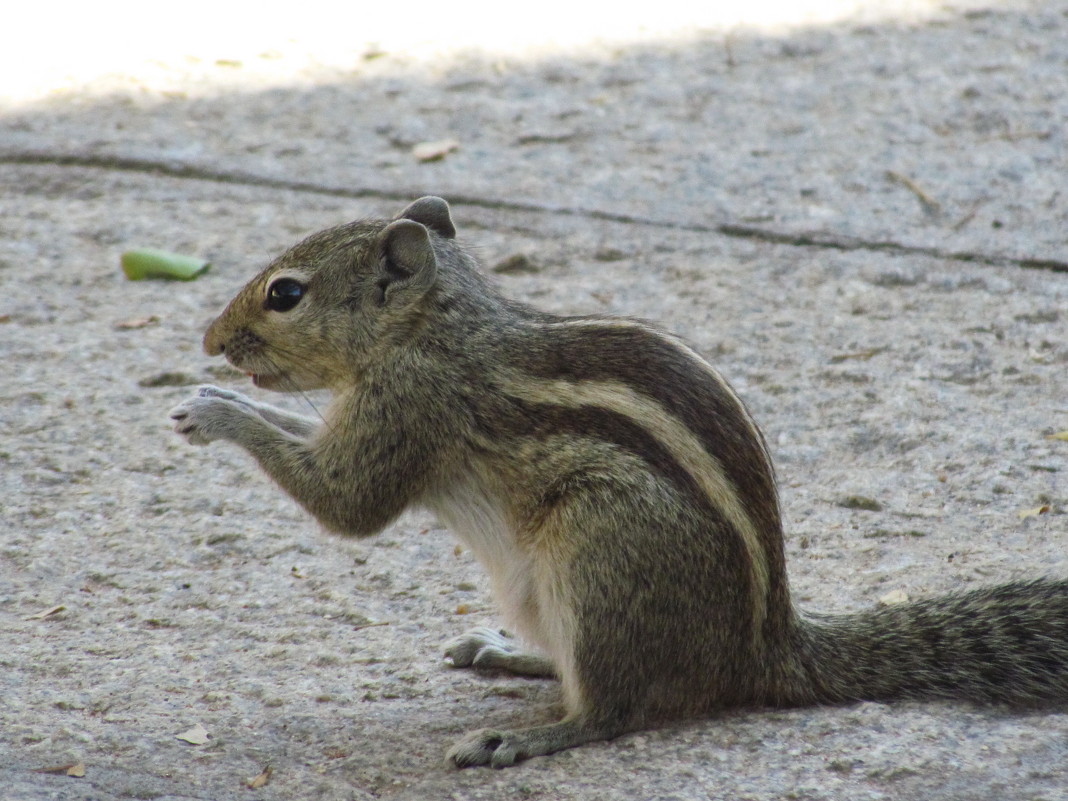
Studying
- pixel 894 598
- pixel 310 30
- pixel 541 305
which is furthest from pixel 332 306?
pixel 310 30

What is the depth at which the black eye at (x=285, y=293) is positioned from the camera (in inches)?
114

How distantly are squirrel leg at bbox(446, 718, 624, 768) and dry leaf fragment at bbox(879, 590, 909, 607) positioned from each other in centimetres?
68

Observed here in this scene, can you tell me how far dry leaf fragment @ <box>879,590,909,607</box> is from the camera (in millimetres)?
2873

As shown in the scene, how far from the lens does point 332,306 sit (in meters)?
2.89

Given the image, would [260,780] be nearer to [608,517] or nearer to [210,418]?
[608,517]

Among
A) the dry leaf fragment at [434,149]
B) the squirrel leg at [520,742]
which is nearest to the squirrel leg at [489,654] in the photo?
the squirrel leg at [520,742]

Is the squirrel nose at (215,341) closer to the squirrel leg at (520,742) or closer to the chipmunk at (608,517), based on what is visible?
the chipmunk at (608,517)

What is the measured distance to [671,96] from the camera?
559 cm

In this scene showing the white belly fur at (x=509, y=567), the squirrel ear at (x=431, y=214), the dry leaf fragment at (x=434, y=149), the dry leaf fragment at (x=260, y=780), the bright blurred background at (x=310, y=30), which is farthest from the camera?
the bright blurred background at (x=310, y=30)

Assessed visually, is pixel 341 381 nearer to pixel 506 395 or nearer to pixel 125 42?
pixel 506 395

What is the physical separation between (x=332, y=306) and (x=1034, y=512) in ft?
5.24

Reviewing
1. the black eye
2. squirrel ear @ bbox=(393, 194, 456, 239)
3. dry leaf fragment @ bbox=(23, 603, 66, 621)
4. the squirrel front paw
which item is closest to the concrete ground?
dry leaf fragment @ bbox=(23, 603, 66, 621)

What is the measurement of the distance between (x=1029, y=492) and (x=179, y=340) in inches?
90.8

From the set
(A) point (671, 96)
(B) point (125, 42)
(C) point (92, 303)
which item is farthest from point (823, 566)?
(B) point (125, 42)
